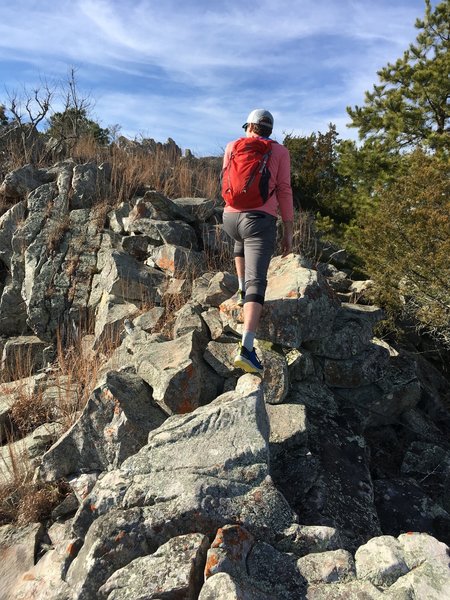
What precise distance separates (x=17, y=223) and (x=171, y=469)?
6.64 meters

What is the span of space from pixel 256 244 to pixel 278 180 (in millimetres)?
583

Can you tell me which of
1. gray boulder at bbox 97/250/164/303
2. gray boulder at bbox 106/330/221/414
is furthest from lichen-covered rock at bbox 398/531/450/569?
gray boulder at bbox 97/250/164/303

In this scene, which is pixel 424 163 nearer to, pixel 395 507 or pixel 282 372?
pixel 282 372

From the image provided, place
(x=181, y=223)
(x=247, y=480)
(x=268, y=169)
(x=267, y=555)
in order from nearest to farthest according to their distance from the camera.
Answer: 1. (x=267, y=555)
2. (x=247, y=480)
3. (x=268, y=169)
4. (x=181, y=223)

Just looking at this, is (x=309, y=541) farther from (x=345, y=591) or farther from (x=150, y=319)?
(x=150, y=319)

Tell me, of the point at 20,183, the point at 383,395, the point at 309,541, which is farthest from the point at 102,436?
the point at 20,183

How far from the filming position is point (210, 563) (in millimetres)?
2227

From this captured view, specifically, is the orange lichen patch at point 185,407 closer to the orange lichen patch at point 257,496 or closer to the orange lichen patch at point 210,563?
the orange lichen patch at point 257,496

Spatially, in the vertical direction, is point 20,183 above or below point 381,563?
above

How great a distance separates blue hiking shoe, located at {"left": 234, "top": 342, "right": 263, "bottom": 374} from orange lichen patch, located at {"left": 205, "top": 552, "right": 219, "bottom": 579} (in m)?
1.72

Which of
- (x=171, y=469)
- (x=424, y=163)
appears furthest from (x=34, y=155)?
(x=171, y=469)

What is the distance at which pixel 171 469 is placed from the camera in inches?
116

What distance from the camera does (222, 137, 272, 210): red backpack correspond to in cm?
389

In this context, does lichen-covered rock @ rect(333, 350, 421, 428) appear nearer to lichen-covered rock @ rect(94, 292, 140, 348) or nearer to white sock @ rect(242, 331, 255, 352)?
white sock @ rect(242, 331, 255, 352)
